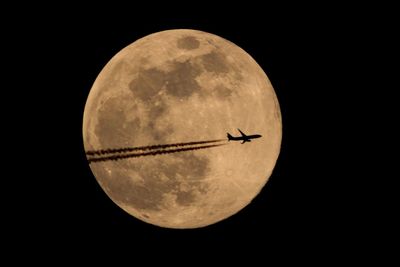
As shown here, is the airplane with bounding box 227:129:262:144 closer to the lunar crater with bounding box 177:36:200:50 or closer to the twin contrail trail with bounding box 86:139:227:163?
the twin contrail trail with bounding box 86:139:227:163

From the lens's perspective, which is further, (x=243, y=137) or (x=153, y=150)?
(x=243, y=137)

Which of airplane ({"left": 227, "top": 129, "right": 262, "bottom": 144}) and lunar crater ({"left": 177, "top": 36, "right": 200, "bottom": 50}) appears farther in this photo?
lunar crater ({"left": 177, "top": 36, "right": 200, "bottom": 50})

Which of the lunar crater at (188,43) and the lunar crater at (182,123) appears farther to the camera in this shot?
the lunar crater at (188,43)

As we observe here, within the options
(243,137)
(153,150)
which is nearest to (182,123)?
(153,150)

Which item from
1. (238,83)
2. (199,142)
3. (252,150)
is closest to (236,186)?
(252,150)

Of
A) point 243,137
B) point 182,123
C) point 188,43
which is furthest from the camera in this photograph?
point 188,43

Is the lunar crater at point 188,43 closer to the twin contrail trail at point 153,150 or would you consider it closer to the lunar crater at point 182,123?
the lunar crater at point 182,123

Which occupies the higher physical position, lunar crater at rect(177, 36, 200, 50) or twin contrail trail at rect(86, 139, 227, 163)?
lunar crater at rect(177, 36, 200, 50)

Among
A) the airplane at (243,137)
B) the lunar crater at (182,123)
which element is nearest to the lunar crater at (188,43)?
the lunar crater at (182,123)

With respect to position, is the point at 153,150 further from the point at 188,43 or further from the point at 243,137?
the point at 188,43

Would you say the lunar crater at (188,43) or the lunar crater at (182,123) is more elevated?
the lunar crater at (188,43)

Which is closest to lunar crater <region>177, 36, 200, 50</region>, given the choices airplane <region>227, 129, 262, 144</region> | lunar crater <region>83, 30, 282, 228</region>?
lunar crater <region>83, 30, 282, 228</region>
